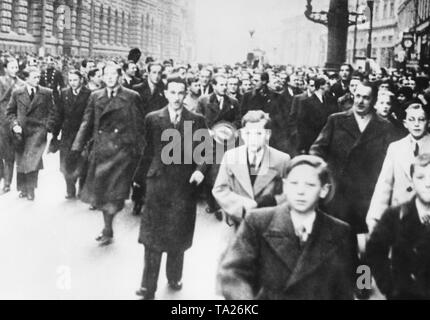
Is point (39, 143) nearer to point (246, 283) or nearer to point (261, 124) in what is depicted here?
point (261, 124)

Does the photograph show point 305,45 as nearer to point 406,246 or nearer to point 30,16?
point 406,246

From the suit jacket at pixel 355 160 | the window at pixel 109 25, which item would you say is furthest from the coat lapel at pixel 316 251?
the window at pixel 109 25

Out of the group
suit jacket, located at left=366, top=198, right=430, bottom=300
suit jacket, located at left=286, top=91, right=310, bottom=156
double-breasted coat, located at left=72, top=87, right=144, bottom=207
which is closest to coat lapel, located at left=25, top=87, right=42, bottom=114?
double-breasted coat, located at left=72, top=87, right=144, bottom=207

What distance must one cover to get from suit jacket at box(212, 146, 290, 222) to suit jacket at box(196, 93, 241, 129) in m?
2.25

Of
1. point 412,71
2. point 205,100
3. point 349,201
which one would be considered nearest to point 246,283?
point 349,201

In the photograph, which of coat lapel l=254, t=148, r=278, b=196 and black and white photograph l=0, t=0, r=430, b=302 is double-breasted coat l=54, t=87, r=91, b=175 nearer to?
black and white photograph l=0, t=0, r=430, b=302

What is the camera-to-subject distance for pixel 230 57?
607 cm

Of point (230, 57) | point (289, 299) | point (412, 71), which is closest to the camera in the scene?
point (289, 299)

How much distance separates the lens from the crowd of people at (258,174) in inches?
101

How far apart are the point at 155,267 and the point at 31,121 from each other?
2.54 metres

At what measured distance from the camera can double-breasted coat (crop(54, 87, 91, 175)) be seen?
5531mm

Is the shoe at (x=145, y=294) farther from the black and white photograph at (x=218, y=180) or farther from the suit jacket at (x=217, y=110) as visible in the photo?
the suit jacket at (x=217, y=110)
